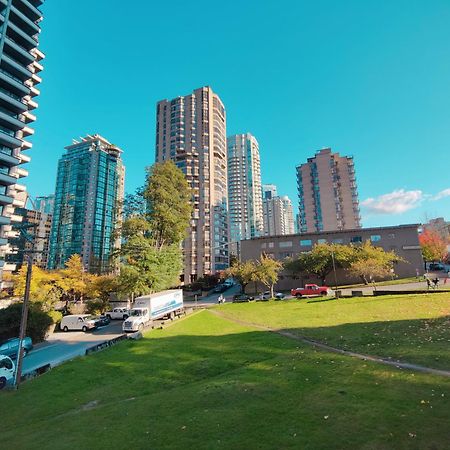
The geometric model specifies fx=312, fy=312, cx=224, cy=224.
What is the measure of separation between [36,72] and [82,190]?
70720 mm

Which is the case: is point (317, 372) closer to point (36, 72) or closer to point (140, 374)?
point (140, 374)

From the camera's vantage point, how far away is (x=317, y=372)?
1309 cm

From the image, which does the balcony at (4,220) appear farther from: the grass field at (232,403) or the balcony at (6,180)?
the grass field at (232,403)

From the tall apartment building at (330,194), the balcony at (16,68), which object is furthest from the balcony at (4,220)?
the tall apartment building at (330,194)

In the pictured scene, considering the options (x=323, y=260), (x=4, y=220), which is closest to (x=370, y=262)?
(x=323, y=260)

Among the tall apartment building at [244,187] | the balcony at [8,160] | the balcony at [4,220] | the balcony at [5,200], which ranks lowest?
the balcony at [4,220]

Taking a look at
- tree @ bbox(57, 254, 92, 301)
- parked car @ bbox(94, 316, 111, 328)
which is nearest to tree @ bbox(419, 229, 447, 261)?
parked car @ bbox(94, 316, 111, 328)

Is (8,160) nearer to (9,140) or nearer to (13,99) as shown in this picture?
(9,140)

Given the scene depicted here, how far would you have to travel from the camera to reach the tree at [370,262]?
4379 cm

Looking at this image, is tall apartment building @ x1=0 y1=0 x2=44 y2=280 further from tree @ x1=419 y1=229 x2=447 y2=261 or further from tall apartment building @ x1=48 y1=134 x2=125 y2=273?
tree @ x1=419 y1=229 x2=447 y2=261

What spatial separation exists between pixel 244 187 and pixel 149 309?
15867cm

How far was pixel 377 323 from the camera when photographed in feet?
76.3

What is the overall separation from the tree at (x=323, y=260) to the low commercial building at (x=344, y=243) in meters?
4.94

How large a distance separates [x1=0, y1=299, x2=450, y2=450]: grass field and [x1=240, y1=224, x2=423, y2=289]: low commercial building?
156 ft
